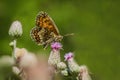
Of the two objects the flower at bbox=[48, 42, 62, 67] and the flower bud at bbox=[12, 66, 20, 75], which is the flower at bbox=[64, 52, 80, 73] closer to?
the flower at bbox=[48, 42, 62, 67]

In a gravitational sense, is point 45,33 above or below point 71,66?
above

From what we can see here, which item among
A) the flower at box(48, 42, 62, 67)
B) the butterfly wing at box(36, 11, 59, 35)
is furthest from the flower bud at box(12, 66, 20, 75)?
the butterfly wing at box(36, 11, 59, 35)

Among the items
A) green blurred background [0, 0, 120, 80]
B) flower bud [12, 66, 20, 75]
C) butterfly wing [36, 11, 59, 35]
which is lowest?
flower bud [12, 66, 20, 75]

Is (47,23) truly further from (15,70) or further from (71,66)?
(15,70)

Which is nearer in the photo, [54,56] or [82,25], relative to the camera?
[54,56]

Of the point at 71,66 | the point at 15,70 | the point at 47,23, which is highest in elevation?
the point at 47,23

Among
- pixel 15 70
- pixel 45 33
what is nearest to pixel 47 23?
pixel 45 33

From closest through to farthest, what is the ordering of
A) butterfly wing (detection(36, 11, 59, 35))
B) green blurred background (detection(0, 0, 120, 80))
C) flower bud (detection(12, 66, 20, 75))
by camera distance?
flower bud (detection(12, 66, 20, 75)), butterfly wing (detection(36, 11, 59, 35)), green blurred background (detection(0, 0, 120, 80))
